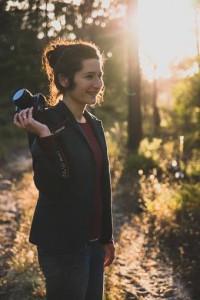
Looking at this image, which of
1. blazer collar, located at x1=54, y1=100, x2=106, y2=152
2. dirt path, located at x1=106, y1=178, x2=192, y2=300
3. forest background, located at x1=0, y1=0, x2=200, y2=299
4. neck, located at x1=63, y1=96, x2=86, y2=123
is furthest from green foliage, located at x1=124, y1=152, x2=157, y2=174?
neck, located at x1=63, y1=96, x2=86, y2=123

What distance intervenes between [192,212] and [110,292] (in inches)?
100.0

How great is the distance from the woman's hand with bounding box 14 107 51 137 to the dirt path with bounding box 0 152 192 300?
112 inches

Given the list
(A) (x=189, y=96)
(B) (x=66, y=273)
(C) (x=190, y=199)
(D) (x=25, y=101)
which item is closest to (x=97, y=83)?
(D) (x=25, y=101)

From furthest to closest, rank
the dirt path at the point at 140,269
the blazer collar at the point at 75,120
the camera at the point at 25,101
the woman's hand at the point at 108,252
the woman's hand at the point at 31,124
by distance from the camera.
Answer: the dirt path at the point at 140,269
the woman's hand at the point at 108,252
the blazer collar at the point at 75,120
the camera at the point at 25,101
the woman's hand at the point at 31,124

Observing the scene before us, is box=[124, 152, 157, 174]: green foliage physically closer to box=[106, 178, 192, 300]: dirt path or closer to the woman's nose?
box=[106, 178, 192, 300]: dirt path

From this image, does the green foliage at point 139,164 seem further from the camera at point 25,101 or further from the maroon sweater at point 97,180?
the camera at point 25,101

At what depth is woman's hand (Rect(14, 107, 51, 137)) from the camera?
213 cm

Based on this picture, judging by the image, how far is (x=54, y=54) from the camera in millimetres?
2523

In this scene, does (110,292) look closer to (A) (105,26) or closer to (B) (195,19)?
(B) (195,19)

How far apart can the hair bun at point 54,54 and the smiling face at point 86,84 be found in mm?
156

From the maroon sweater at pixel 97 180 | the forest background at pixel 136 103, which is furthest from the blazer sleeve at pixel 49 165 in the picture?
the forest background at pixel 136 103

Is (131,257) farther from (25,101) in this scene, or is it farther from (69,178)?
(25,101)

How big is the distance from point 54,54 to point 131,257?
422cm

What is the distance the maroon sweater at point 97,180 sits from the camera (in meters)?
2.47
